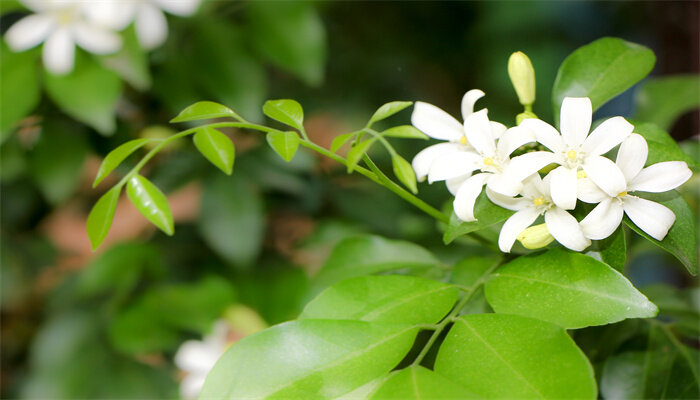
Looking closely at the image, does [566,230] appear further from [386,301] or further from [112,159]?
[112,159]

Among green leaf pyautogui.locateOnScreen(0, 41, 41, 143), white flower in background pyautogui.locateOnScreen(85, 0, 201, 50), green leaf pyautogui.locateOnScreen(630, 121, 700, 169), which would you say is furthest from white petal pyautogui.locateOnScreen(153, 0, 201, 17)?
green leaf pyautogui.locateOnScreen(630, 121, 700, 169)

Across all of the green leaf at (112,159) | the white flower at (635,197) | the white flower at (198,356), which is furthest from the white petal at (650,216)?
the white flower at (198,356)

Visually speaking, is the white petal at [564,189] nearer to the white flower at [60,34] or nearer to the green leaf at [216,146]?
the green leaf at [216,146]

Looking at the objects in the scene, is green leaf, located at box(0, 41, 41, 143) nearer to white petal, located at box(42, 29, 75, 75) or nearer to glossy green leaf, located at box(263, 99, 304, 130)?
white petal, located at box(42, 29, 75, 75)

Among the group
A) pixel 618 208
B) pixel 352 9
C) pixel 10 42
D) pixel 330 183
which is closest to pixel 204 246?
pixel 330 183

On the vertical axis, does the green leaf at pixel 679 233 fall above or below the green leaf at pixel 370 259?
above

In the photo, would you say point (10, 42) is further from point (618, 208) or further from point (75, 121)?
point (618, 208)
